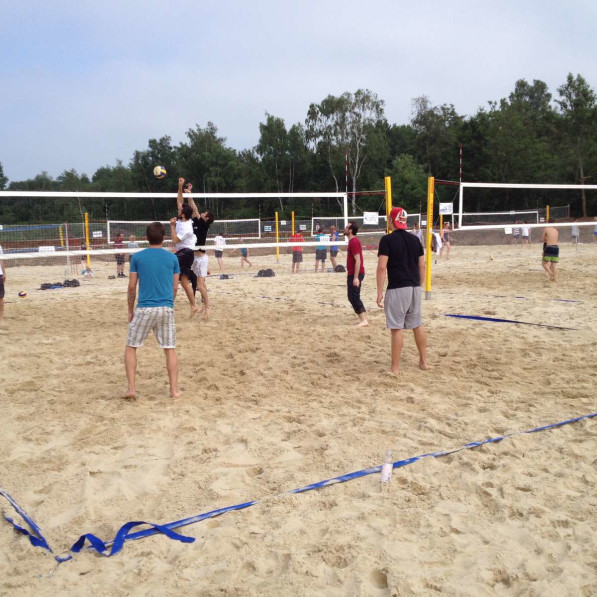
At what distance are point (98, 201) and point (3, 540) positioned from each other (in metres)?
18.8

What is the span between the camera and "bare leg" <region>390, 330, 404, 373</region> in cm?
487

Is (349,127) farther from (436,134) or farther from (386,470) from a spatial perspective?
(386,470)

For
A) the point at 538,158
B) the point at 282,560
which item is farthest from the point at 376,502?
the point at 538,158

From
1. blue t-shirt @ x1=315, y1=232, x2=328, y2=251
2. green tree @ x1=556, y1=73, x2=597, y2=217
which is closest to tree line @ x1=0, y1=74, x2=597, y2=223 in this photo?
green tree @ x1=556, y1=73, x2=597, y2=217

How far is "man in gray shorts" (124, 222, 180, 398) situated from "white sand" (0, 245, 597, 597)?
1.18ft

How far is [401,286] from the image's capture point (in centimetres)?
491

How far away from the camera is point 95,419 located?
3.94 m

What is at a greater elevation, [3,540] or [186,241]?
[186,241]

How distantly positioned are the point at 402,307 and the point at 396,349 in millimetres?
384

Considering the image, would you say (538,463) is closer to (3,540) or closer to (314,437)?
(314,437)

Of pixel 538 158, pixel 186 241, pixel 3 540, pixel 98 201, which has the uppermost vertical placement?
pixel 538 158

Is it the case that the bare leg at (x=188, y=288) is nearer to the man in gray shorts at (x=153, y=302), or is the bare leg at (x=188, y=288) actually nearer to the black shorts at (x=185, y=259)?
the black shorts at (x=185, y=259)

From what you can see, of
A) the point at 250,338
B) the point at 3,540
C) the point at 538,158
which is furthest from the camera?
the point at 538,158

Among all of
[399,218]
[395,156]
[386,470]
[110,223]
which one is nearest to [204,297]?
[399,218]
